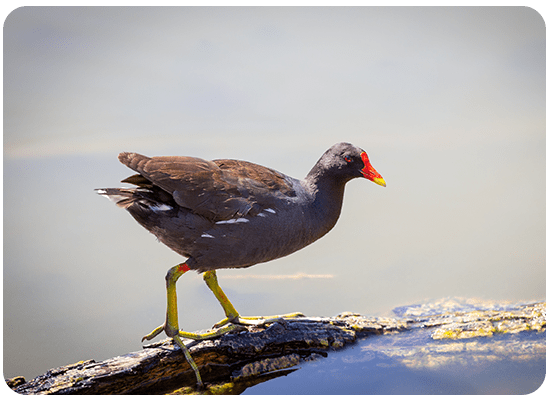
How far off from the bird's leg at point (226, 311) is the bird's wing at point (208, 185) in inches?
40.9

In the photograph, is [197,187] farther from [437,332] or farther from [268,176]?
[437,332]

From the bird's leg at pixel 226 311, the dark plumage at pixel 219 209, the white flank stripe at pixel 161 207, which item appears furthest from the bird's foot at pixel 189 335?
the white flank stripe at pixel 161 207

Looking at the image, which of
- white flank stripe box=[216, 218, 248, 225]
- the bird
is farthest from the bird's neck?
white flank stripe box=[216, 218, 248, 225]

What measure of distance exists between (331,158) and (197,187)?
1410 millimetres

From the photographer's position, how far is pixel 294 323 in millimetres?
5566

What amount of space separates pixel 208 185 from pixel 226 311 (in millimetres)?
1533

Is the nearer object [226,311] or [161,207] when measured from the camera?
[161,207]

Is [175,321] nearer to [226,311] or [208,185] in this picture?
[226,311]

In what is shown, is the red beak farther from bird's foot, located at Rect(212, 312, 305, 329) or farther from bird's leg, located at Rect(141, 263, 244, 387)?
bird's leg, located at Rect(141, 263, 244, 387)

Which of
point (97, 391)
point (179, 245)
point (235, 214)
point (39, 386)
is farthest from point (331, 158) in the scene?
point (39, 386)

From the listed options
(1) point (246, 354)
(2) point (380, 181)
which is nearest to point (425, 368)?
(1) point (246, 354)

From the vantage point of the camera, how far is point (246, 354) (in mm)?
5191

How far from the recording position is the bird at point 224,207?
15.8ft

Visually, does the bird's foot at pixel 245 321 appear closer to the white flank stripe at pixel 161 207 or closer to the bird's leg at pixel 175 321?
the bird's leg at pixel 175 321
